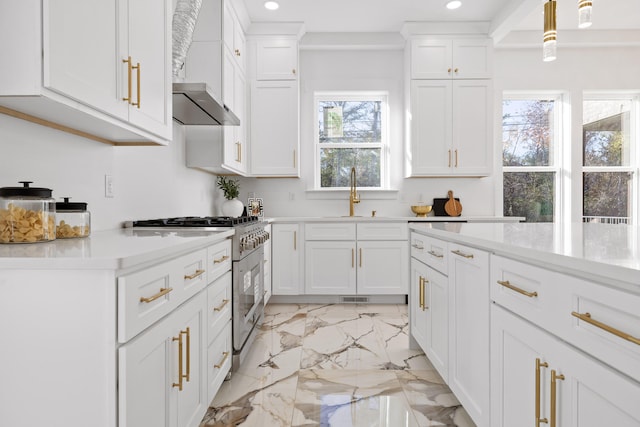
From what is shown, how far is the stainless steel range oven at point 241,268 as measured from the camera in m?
2.16

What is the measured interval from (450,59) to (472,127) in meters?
0.75

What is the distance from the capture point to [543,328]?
1080mm

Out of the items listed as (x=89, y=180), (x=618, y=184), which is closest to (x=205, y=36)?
(x=89, y=180)

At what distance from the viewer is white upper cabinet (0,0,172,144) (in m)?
1.05

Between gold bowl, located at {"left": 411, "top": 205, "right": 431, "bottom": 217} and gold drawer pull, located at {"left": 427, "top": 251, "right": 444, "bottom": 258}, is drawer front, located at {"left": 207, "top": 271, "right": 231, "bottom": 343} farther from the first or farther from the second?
gold bowl, located at {"left": 411, "top": 205, "right": 431, "bottom": 217}

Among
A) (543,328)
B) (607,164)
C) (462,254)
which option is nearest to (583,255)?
→ (543,328)

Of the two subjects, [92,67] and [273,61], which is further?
[273,61]

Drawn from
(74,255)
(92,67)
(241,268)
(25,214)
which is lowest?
(241,268)

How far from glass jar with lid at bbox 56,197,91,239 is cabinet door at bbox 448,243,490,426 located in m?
1.56

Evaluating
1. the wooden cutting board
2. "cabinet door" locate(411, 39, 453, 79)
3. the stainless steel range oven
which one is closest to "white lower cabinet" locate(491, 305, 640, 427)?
the stainless steel range oven

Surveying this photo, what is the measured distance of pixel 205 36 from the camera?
9.78ft

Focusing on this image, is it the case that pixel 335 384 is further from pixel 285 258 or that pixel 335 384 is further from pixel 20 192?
pixel 285 258

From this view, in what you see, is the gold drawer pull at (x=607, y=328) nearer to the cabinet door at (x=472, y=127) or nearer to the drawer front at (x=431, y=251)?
the drawer front at (x=431, y=251)

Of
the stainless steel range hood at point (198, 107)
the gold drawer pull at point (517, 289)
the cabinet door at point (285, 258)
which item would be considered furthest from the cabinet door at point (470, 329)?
the cabinet door at point (285, 258)
